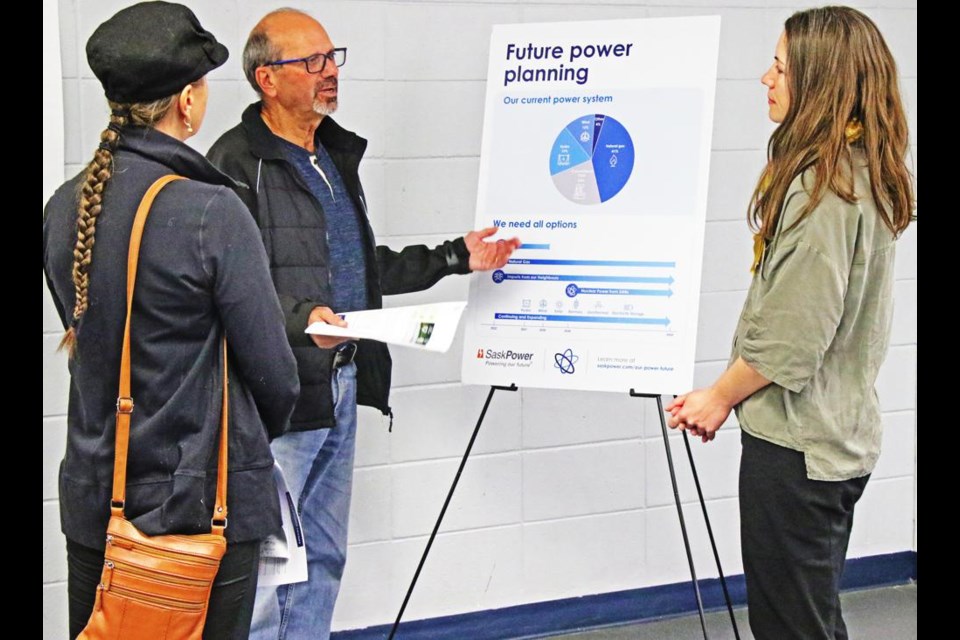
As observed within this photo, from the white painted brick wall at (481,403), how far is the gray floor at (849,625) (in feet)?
0.42

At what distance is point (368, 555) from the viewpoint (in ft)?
10.00

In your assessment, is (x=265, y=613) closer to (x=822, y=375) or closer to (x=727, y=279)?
(x=822, y=375)

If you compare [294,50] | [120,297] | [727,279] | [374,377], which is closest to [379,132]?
[294,50]

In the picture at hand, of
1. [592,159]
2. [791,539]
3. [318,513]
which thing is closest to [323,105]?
[592,159]

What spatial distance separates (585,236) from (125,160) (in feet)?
3.55

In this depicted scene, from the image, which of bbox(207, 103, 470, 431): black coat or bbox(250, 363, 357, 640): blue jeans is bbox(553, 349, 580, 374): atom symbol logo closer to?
bbox(207, 103, 470, 431): black coat

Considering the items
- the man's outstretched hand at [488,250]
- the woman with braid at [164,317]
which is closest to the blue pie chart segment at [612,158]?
the man's outstretched hand at [488,250]

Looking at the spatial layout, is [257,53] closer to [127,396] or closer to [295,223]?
[295,223]

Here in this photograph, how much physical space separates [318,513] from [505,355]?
587 millimetres

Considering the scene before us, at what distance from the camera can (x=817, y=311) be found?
2008 mm

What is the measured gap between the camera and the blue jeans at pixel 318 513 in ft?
8.34

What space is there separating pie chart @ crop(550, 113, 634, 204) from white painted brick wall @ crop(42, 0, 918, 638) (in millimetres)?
552

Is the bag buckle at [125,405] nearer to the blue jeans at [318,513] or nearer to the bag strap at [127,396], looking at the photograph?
the bag strap at [127,396]

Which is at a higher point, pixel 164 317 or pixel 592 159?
pixel 592 159
